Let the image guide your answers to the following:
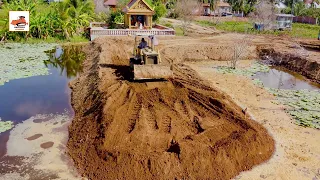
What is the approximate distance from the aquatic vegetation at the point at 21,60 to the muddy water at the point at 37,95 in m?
0.62

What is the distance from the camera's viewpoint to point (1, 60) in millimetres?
21000

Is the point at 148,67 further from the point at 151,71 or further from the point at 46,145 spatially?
the point at 46,145

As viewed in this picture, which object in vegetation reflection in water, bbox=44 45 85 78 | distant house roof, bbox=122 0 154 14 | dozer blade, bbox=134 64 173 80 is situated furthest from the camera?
distant house roof, bbox=122 0 154 14

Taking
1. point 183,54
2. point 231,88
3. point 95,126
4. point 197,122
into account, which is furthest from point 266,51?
point 95,126

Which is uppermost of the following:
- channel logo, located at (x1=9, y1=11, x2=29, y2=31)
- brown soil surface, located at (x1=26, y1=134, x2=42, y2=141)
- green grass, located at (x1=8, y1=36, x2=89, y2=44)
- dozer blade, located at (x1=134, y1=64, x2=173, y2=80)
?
channel logo, located at (x1=9, y1=11, x2=29, y2=31)

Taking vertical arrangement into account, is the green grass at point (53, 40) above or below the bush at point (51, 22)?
below

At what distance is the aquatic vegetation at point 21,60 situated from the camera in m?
18.4

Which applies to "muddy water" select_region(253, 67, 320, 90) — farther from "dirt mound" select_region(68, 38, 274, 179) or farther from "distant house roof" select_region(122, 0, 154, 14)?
"distant house roof" select_region(122, 0, 154, 14)

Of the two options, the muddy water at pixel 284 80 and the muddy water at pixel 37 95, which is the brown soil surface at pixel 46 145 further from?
the muddy water at pixel 284 80

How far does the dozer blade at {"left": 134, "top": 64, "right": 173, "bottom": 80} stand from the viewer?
14031mm

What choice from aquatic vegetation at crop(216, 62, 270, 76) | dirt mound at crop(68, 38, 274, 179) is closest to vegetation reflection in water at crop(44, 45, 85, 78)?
dirt mound at crop(68, 38, 274, 179)

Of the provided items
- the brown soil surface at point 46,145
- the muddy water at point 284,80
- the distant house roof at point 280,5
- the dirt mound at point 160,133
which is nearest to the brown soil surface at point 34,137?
the brown soil surface at point 46,145

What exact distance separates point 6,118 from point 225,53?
17.8 metres

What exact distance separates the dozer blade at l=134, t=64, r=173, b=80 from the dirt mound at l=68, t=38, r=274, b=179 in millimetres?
354
